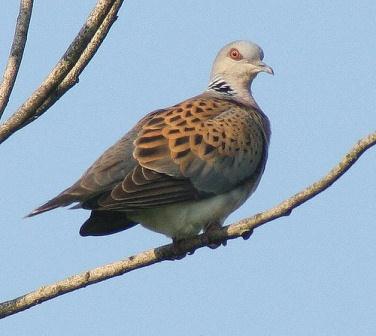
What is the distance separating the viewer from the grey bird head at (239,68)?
6801 mm

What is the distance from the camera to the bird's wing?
16.9ft

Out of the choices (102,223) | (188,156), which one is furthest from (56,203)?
(188,156)

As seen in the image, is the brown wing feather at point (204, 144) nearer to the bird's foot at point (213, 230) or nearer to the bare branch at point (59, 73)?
the bird's foot at point (213, 230)

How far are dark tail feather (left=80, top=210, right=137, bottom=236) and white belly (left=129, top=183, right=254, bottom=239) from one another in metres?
0.09

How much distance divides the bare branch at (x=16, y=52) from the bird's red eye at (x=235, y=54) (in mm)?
3052

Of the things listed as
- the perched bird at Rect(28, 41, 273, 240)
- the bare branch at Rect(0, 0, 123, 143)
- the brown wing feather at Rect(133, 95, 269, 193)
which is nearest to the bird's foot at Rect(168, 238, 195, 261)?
the perched bird at Rect(28, 41, 273, 240)

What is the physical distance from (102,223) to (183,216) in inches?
20.1

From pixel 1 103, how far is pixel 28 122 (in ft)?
0.52

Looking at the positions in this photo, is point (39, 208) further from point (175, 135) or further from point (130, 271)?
point (175, 135)

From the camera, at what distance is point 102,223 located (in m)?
5.43

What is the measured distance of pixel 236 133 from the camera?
588cm

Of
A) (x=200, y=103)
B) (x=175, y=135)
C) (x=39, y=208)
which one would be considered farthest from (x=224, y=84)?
(x=39, y=208)

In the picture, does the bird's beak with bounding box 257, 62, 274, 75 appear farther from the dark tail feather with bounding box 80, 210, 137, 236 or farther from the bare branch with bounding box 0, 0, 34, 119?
the bare branch with bounding box 0, 0, 34, 119

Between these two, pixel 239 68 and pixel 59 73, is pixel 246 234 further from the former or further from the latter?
pixel 239 68
